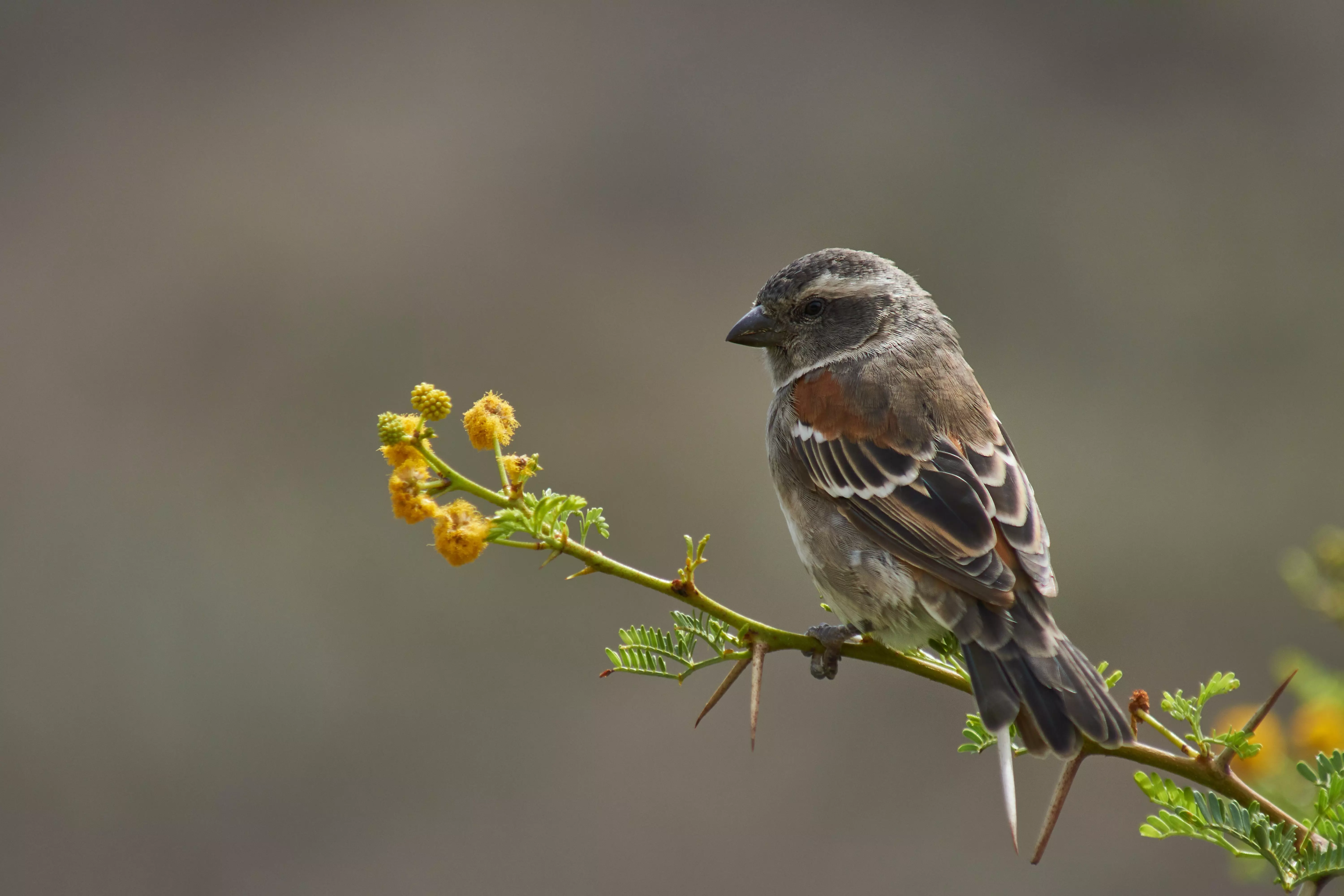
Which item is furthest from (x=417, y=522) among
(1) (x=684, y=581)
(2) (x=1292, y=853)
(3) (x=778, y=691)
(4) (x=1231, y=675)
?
(3) (x=778, y=691)

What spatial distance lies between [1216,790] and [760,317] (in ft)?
8.03

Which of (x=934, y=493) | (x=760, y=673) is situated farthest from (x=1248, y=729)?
(x=934, y=493)

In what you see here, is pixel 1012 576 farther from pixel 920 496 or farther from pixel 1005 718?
pixel 1005 718

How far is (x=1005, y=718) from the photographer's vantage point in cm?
227

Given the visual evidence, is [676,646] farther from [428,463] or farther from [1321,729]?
[1321,729]

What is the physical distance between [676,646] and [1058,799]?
2.60 ft

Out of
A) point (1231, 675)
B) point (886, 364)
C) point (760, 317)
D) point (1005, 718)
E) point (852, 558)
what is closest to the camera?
point (1231, 675)

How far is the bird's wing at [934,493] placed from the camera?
2914 millimetres

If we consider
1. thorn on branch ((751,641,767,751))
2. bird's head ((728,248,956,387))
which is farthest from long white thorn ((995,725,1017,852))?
bird's head ((728,248,956,387))

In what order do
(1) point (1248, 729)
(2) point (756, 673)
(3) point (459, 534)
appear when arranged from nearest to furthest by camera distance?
(3) point (459, 534) < (1) point (1248, 729) < (2) point (756, 673)

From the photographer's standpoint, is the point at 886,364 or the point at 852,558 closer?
the point at 852,558

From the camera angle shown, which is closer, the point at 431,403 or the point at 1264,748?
the point at 431,403

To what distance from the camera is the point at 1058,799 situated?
197 centimetres

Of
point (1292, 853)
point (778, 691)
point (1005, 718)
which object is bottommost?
point (1292, 853)
